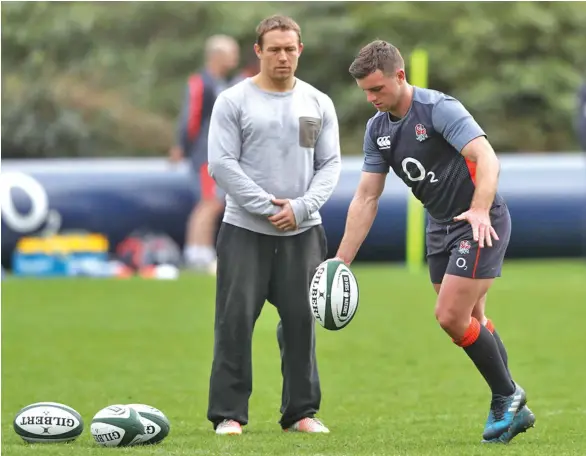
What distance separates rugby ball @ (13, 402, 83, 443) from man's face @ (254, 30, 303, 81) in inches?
77.3

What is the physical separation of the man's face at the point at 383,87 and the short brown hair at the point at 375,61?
2cm

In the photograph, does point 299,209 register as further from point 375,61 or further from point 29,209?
point 29,209

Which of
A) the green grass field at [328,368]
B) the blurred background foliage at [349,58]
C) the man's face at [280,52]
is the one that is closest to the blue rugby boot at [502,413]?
the green grass field at [328,368]

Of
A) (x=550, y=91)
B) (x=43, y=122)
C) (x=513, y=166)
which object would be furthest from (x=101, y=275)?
(x=550, y=91)

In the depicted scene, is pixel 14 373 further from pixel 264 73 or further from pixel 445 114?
pixel 445 114

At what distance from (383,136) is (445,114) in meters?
0.37

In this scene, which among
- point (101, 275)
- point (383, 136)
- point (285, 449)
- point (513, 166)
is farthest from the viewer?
point (513, 166)

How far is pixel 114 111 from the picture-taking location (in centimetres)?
2986

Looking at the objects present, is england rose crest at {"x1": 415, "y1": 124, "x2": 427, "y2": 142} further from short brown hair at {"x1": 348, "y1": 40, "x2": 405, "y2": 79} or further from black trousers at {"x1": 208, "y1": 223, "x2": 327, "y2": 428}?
black trousers at {"x1": 208, "y1": 223, "x2": 327, "y2": 428}

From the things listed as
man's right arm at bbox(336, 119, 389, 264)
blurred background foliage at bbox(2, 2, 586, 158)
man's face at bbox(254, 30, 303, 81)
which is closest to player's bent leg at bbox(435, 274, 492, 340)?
man's right arm at bbox(336, 119, 389, 264)

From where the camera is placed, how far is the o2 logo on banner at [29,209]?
17.4 metres

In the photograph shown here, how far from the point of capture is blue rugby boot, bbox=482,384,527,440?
6.36 m

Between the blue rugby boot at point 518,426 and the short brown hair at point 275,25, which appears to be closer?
the blue rugby boot at point 518,426

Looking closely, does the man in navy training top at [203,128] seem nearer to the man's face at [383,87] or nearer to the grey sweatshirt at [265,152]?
the grey sweatshirt at [265,152]
